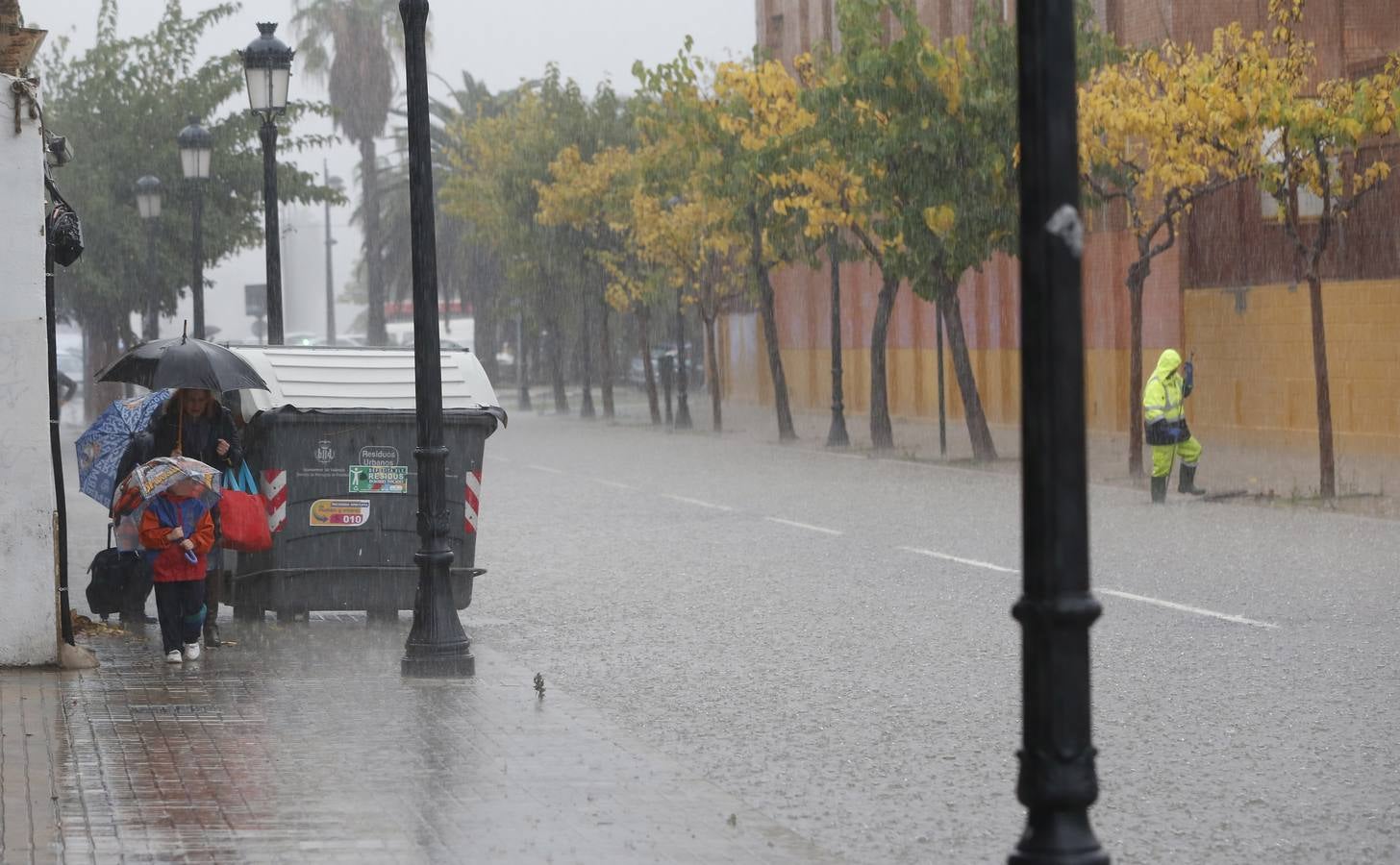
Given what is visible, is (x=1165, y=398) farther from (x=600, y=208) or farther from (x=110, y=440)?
(x=600, y=208)

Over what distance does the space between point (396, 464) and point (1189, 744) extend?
600cm

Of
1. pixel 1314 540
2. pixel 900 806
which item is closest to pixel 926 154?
pixel 1314 540

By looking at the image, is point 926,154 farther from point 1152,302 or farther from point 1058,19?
point 1058,19

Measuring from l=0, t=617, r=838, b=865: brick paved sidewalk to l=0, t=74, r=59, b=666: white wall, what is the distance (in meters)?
0.39

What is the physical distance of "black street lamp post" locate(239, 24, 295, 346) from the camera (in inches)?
740

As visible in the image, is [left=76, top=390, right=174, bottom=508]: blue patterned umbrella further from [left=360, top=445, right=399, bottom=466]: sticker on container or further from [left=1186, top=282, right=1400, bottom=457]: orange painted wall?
[left=1186, top=282, right=1400, bottom=457]: orange painted wall

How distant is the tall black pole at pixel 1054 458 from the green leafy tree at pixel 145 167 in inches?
1454

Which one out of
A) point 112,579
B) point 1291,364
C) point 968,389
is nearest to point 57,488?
point 112,579

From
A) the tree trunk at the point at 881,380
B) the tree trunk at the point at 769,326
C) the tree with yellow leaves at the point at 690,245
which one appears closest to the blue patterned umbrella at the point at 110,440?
the tree trunk at the point at 881,380

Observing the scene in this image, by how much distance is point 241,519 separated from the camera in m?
11.9

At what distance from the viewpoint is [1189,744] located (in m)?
8.76

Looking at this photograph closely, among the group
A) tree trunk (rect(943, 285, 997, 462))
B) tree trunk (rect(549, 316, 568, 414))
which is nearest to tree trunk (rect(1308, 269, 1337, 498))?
tree trunk (rect(943, 285, 997, 462))

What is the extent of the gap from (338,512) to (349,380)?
919 mm

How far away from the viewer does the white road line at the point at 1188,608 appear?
12445 millimetres
